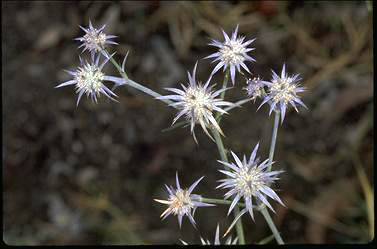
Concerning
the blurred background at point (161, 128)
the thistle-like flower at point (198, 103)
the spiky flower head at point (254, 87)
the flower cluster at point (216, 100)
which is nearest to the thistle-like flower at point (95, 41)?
the flower cluster at point (216, 100)

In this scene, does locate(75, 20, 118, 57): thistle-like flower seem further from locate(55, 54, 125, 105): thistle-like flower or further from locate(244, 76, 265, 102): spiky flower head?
locate(244, 76, 265, 102): spiky flower head

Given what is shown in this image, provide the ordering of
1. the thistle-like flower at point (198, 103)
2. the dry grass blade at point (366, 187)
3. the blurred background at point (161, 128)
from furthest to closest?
the blurred background at point (161, 128)
the dry grass blade at point (366, 187)
the thistle-like flower at point (198, 103)

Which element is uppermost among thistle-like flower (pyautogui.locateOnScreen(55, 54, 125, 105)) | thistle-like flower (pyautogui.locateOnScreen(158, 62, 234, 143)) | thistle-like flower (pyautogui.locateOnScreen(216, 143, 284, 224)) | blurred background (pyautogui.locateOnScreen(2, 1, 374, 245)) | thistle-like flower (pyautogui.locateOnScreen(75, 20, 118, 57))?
blurred background (pyautogui.locateOnScreen(2, 1, 374, 245))

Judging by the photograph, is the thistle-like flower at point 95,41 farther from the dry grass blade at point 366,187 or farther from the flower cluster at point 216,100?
the dry grass blade at point 366,187

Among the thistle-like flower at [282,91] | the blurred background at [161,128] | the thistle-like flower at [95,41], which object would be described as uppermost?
the blurred background at [161,128]

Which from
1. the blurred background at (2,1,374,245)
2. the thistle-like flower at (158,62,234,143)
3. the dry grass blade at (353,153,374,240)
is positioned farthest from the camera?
the blurred background at (2,1,374,245)

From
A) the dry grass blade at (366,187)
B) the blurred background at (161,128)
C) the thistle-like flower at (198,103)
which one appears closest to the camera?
the thistle-like flower at (198,103)

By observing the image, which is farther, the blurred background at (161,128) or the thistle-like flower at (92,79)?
the blurred background at (161,128)

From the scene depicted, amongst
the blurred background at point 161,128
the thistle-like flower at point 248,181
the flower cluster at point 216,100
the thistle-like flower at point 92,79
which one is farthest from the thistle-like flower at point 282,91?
the blurred background at point 161,128

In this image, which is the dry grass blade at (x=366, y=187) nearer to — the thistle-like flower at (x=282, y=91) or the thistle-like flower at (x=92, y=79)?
the thistle-like flower at (x=282, y=91)

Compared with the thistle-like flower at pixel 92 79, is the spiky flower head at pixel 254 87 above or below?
below

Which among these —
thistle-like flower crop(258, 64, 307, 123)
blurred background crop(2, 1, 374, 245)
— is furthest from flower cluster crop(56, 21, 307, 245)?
blurred background crop(2, 1, 374, 245)
